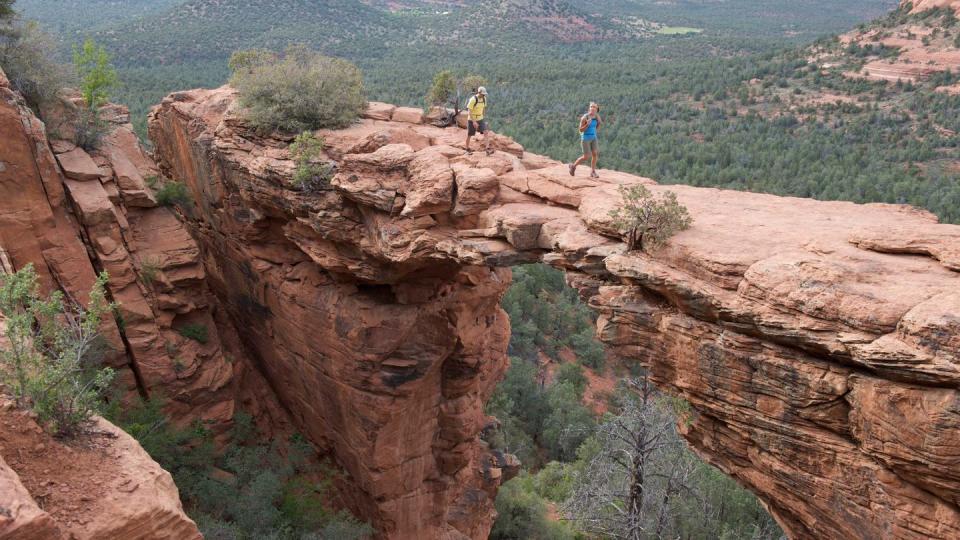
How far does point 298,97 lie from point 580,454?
61.4 ft

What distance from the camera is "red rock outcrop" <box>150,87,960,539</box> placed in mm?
6969

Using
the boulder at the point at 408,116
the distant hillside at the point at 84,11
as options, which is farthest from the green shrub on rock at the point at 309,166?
the distant hillside at the point at 84,11

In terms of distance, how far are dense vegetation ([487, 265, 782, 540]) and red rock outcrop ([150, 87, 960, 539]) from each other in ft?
6.46

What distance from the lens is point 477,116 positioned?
13.2 m

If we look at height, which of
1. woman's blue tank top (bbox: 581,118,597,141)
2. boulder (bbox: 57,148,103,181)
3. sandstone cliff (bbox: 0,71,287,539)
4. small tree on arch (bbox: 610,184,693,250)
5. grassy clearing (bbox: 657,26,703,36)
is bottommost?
sandstone cliff (bbox: 0,71,287,539)

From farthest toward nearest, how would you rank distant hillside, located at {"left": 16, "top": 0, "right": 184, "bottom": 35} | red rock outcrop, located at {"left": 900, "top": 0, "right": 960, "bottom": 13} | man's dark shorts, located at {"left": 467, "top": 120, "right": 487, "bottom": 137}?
1. distant hillside, located at {"left": 16, "top": 0, "right": 184, "bottom": 35}
2. red rock outcrop, located at {"left": 900, "top": 0, "right": 960, "bottom": 13}
3. man's dark shorts, located at {"left": 467, "top": 120, "right": 487, "bottom": 137}

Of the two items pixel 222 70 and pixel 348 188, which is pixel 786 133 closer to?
pixel 348 188

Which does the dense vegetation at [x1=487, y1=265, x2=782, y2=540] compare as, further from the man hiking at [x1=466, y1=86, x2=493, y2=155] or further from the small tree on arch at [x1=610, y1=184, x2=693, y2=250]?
the man hiking at [x1=466, y1=86, x2=493, y2=155]

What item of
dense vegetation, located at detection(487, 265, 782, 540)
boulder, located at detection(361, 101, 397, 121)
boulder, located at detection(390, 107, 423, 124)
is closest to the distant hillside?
dense vegetation, located at detection(487, 265, 782, 540)

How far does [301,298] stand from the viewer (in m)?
15.3

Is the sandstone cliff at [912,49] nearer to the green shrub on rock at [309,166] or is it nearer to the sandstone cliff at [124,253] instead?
the green shrub on rock at [309,166]

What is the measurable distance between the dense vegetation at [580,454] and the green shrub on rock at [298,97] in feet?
30.9

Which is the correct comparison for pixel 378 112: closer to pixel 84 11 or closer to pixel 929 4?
pixel 929 4

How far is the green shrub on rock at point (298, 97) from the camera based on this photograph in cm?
1452
